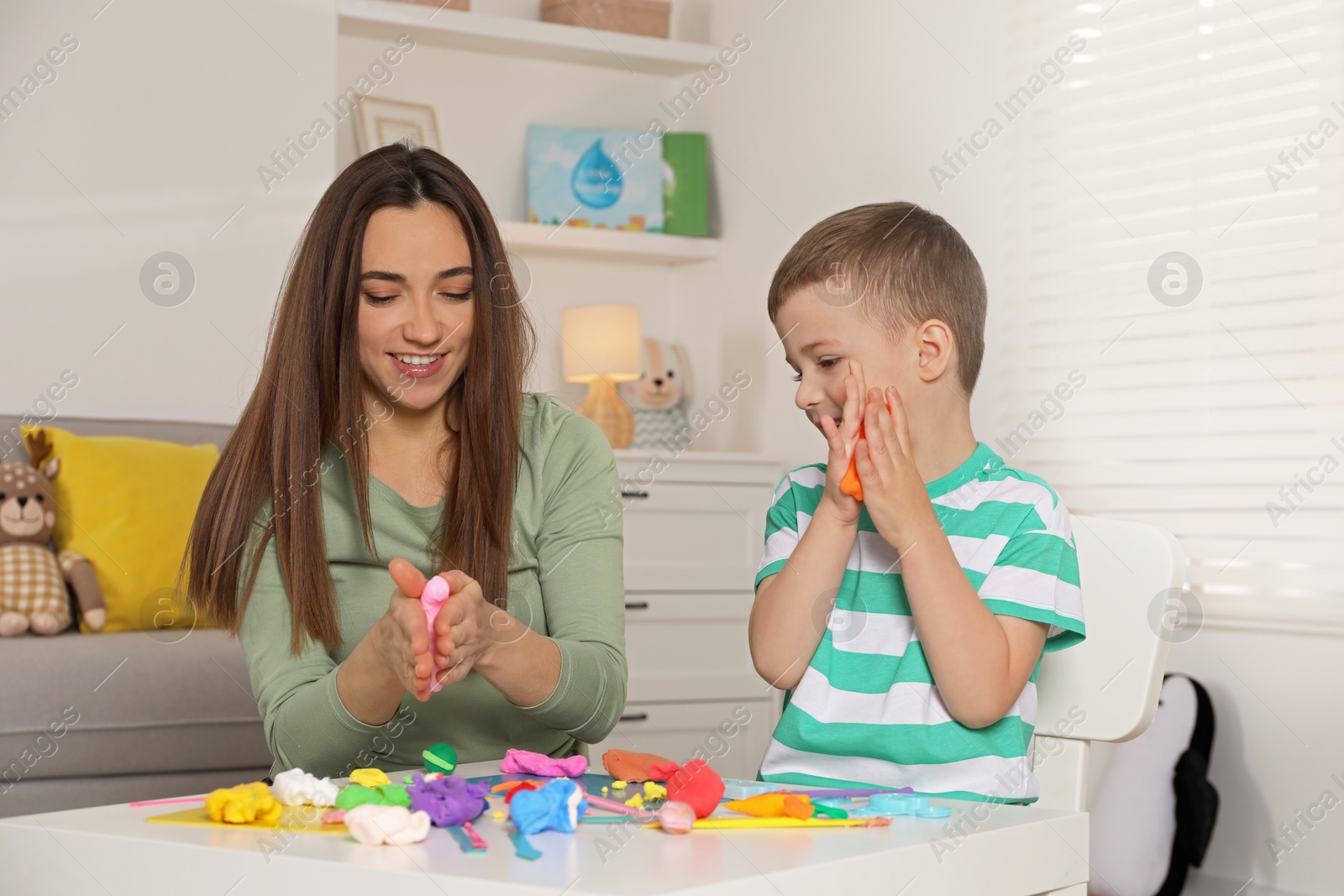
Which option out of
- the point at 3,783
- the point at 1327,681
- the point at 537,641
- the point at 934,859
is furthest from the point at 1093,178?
the point at 3,783

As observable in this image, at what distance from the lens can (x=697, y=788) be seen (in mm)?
721

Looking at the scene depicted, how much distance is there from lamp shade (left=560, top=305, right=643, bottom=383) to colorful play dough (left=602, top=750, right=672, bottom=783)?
2.63m

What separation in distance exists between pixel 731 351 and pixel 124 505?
5.87 ft

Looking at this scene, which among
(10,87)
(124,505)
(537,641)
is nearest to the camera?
(537,641)

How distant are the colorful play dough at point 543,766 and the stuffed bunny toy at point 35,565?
69.6 inches

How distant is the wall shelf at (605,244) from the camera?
3543 mm

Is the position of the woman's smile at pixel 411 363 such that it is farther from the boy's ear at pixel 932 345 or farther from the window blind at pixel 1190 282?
the window blind at pixel 1190 282

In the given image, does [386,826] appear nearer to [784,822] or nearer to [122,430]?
[784,822]

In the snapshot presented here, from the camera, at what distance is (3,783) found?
80.7 inches

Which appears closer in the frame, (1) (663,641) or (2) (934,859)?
(2) (934,859)

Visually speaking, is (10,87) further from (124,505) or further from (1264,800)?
(1264,800)

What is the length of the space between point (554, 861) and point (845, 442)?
472mm

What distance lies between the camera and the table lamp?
11.2 feet

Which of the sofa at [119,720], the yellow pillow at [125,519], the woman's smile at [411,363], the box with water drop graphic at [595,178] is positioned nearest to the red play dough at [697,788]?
the woman's smile at [411,363]
